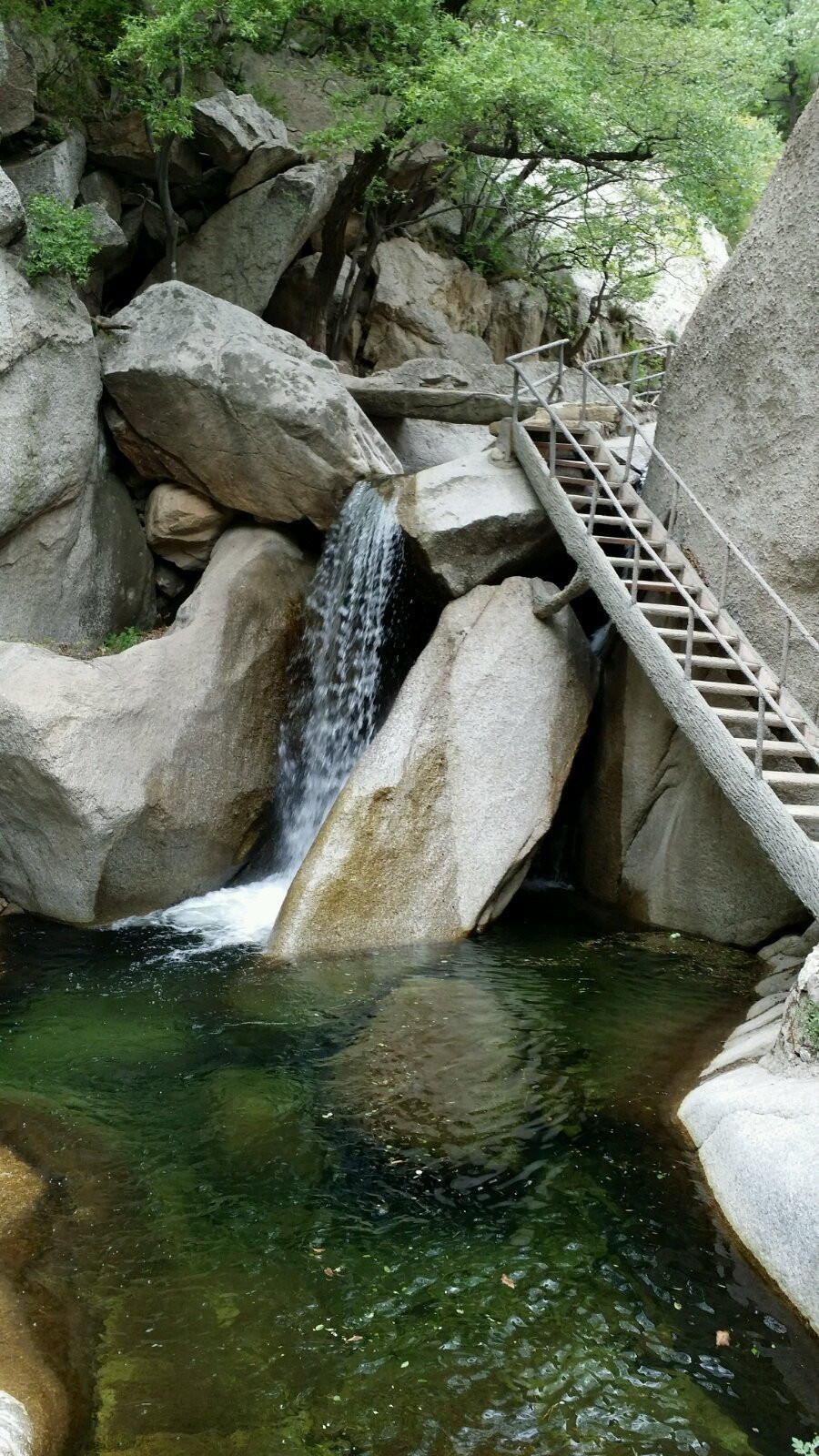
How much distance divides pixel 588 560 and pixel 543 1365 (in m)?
8.62

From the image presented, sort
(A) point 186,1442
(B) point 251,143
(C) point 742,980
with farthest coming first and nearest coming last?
(B) point 251,143
(C) point 742,980
(A) point 186,1442

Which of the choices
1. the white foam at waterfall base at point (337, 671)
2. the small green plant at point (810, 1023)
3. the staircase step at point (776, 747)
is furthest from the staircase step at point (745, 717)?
the white foam at waterfall base at point (337, 671)

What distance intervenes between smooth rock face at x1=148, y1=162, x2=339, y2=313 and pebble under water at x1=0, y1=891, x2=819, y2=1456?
39.4ft

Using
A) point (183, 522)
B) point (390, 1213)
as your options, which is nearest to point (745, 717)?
point (390, 1213)

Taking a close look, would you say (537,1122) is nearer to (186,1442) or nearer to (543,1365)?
(543,1365)

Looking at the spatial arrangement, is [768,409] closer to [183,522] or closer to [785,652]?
[785,652]

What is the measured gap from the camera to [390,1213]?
7.22m

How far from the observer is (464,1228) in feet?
23.2

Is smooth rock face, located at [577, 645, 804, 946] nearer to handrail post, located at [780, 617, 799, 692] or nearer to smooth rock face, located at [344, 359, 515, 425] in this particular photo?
handrail post, located at [780, 617, 799, 692]

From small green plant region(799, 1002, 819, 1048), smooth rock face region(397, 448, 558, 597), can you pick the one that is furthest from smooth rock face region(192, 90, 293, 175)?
small green plant region(799, 1002, 819, 1048)

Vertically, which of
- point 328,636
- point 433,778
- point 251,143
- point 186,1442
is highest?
point 251,143

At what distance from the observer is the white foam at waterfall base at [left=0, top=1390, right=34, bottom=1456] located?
491cm

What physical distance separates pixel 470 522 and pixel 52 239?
6121 millimetres

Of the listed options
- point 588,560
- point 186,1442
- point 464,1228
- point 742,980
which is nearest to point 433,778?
point 588,560
